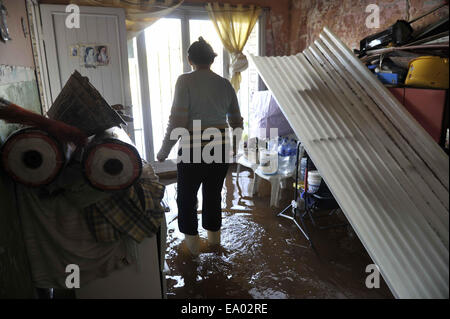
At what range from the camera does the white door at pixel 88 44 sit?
127 inches

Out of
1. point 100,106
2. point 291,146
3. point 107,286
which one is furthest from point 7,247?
point 291,146

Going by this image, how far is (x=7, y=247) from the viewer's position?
118cm

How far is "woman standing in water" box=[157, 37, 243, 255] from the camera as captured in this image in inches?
77.3

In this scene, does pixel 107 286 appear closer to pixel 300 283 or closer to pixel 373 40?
pixel 300 283

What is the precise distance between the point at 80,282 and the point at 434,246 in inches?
56.2

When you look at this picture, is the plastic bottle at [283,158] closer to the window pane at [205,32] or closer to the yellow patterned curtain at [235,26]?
the yellow patterned curtain at [235,26]

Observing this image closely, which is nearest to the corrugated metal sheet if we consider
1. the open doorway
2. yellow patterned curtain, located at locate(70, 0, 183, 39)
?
yellow patterned curtain, located at locate(70, 0, 183, 39)

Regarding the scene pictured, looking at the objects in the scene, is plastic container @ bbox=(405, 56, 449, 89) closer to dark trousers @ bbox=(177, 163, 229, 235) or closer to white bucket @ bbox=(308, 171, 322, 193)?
white bucket @ bbox=(308, 171, 322, 193)

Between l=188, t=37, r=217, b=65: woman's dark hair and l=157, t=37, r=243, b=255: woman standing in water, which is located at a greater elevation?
l=188, t=37, r=217, b=65: woman's dark hair

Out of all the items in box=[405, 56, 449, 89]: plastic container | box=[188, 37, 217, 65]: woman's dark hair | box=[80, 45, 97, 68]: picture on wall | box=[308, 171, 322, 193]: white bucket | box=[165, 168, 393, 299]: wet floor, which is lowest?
box=[165, 168, 393, 299]: wet floor

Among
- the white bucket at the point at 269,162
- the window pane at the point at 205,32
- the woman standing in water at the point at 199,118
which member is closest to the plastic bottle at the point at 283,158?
the white bucket at the point at 269,162

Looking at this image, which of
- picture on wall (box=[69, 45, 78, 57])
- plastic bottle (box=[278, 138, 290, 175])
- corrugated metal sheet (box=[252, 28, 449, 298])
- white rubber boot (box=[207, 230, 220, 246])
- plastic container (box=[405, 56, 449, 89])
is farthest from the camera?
picture on wall (box=[69, 45, 78, 57])

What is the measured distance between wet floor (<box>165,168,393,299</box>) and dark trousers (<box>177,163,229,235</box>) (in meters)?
0.31

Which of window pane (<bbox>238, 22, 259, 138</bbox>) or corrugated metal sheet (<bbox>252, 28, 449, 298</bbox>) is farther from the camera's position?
window pane (<bbox>238, 22, 259, 138</bbox>)
